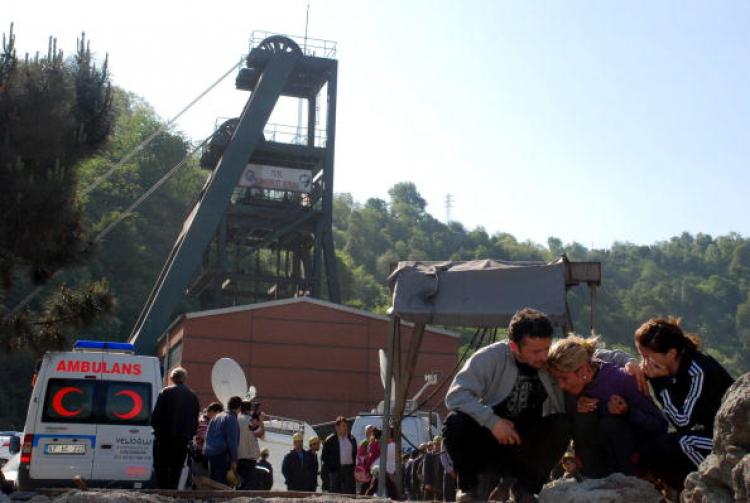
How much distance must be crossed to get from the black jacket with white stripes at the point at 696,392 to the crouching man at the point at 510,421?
2.18 feet

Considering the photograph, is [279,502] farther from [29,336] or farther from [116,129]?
[116,129]

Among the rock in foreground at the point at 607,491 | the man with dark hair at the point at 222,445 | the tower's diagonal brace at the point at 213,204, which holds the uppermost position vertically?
the tower's diagonal brace at the point at 213,204

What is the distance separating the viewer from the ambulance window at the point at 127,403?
14797mm

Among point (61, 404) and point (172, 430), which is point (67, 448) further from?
point (172, 430)

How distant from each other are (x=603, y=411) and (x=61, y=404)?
1040cm

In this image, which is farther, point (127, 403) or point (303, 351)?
point (303, 351)

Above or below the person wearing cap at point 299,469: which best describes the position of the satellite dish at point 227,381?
above

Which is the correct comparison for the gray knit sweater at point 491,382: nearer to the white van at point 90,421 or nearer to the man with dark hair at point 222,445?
the man with dark hair at point 222,445

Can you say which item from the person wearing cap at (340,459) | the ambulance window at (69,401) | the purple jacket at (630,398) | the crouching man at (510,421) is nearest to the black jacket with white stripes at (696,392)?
the purple jacket at (630,398)

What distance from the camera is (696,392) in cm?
558

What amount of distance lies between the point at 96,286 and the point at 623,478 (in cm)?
1041

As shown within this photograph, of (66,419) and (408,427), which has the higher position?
(66,419)

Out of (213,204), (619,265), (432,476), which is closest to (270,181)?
(213,204)

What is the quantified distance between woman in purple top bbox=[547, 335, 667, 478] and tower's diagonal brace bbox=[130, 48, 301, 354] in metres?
32.6
